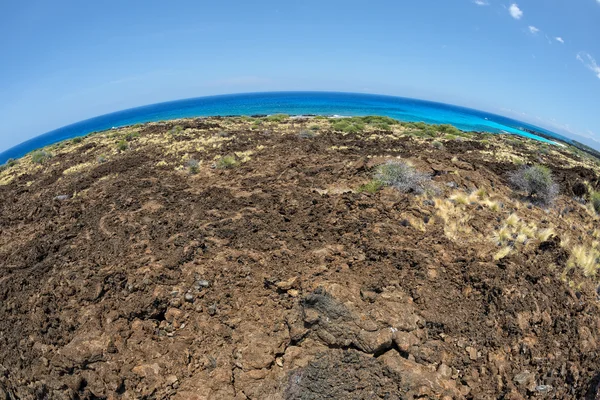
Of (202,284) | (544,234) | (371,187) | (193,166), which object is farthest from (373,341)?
(193,166)

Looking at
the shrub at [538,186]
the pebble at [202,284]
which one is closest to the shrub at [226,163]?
the pebble at [202,284]

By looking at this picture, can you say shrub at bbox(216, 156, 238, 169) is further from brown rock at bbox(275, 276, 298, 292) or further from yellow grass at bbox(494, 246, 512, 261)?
yellow grass at bbox(494, 246, 512, 261)

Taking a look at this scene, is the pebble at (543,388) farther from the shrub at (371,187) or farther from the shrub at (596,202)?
the shrub at (596,202)

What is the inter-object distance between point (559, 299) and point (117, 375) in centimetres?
666

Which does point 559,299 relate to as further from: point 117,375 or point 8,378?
point 8,378

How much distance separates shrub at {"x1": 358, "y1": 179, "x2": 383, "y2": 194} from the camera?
8094 millimetres

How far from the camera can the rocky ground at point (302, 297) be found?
398cm

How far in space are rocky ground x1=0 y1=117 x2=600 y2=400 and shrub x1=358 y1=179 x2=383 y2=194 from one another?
0.10 meters

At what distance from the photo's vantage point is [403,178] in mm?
8469

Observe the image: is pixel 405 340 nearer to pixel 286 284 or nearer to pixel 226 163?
pixel 286 284

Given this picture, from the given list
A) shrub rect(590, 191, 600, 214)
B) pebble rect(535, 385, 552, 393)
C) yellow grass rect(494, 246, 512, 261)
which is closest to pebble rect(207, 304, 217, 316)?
pebble rect(535, 385, 552, 393)

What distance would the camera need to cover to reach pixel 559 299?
5180 millimetres

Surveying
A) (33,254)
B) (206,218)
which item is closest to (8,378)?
(33,254)

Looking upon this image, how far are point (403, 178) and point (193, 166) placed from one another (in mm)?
7295
